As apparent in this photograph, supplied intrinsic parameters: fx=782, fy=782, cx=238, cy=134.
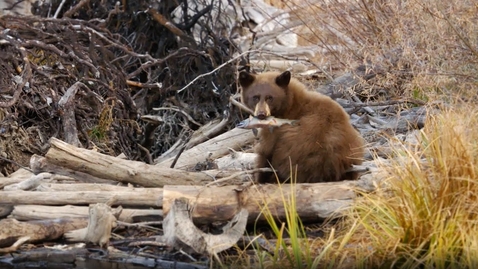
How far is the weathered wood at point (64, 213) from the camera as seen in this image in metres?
6.11

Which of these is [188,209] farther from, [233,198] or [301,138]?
[301,138]

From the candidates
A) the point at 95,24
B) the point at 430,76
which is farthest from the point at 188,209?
the point at 95,24

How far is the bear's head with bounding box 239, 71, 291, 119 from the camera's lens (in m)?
6.69

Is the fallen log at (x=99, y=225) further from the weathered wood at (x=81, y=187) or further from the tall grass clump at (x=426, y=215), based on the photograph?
the tall grass clump at (x=426, y=215)

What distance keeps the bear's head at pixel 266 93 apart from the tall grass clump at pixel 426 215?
4.40ft

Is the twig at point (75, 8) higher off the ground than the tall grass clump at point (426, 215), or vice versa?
the twig at point (75, 8)

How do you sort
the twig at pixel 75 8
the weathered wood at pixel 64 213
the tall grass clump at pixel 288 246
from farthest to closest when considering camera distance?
the twig at pixel 75 8, the weathered wood at pixel 64 213, the tall grass clump at pixel 288 246

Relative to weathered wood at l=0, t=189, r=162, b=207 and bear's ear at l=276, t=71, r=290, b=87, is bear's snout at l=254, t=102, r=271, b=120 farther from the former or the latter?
weathered wood at l=0, t=189, r=162, b=207

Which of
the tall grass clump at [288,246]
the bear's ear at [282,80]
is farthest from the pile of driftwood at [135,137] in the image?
the bear's ear at [282,80]

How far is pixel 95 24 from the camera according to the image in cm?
1017

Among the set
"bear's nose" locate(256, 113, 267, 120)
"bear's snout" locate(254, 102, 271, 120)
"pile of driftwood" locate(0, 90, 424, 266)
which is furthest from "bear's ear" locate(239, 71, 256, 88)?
"pile of driftwood" locate(0, 90, 424, 266)

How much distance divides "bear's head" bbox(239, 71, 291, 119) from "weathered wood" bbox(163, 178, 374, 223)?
35.1 inches

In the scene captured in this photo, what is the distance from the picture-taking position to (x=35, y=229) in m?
5.94

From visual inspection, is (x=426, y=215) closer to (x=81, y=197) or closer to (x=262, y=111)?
(x=262, y=111)
